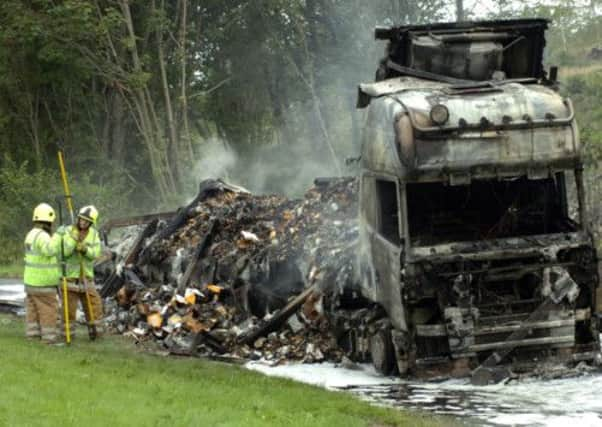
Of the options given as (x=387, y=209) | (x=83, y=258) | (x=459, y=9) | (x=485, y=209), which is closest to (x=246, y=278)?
(x=83, y=258)

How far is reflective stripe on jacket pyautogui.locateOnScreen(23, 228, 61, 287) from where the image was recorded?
1496 centimetres

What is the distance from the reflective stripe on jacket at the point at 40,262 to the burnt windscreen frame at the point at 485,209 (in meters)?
4.89

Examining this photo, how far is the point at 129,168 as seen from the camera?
43.7m

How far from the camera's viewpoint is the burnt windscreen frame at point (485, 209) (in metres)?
13.5

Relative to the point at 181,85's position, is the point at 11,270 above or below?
below

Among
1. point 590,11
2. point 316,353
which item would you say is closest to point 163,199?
point 590,11

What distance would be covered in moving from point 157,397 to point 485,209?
5235mm

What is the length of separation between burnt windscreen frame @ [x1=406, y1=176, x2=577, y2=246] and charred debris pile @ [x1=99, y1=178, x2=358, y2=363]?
1316 mm

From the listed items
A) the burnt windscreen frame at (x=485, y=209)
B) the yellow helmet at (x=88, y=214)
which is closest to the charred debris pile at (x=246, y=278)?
the burnt windscreen frame at (x=485, y=209)

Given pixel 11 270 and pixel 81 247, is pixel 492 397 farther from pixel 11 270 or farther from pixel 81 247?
pixel 11 270

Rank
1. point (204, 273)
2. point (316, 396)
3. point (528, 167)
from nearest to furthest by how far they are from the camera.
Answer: point (316, 396)
point (528, 167)
point (204, 273)

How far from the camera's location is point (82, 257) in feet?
50.4

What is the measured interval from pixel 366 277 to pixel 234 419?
451cm

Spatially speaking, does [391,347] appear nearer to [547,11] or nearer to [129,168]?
[547,11]
